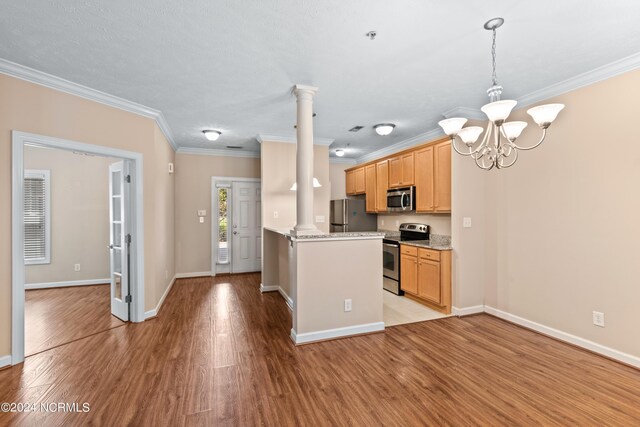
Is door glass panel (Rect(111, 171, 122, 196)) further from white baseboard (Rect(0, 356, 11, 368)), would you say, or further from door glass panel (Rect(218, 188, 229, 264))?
door glass panel (Rect(218, 188, 229, 264))

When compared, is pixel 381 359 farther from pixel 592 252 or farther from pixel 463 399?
pixel 592 252

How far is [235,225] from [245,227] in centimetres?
21

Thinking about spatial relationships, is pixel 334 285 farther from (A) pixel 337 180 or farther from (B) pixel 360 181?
(A) pixel 337 180

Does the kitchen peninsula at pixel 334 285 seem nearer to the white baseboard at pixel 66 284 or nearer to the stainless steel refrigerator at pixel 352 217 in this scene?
the stainless steel refrigerator at pixel 352 217

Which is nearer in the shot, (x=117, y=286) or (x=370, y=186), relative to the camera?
(x=117, y=286)

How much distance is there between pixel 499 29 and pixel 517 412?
270 centimetres

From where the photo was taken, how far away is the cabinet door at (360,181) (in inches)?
249

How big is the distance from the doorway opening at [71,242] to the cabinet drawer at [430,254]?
375 cm

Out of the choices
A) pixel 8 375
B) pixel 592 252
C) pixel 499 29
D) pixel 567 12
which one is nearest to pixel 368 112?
pixel 499 29

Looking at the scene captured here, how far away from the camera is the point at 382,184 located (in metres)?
5.64

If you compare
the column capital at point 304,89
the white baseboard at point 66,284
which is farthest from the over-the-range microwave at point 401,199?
the white baseboard at point 66,284

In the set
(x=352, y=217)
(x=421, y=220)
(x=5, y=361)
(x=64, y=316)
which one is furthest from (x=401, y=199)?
(x=64, y=316)

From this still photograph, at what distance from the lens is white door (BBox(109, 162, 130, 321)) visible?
3.77 meters

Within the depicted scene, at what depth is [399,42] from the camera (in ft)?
7.73
